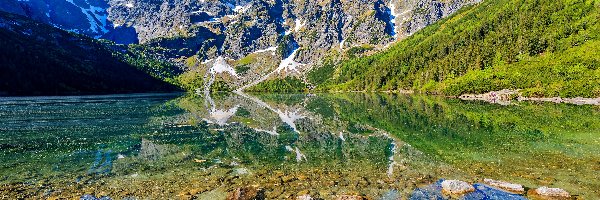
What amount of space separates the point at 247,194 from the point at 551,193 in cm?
1776

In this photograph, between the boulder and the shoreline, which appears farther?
the shoreline

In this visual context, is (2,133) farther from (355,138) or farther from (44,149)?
(355,138)

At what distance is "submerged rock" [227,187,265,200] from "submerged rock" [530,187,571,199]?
16.2m

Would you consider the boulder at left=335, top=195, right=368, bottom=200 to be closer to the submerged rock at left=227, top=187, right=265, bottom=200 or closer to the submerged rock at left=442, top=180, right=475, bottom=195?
the submerged rock at left=227, top=187, right=265, bottom=200

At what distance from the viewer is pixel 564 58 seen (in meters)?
148

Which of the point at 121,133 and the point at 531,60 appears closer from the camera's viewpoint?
the point at 121,133

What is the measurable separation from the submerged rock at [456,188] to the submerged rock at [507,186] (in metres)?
2.07

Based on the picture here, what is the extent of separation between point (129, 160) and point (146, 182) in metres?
9.46

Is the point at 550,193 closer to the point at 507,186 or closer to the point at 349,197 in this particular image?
the point at 507,186

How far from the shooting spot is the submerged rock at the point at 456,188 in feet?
73.9

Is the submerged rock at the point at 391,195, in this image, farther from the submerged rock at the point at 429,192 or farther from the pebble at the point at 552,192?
the pebble at the point at 552,192

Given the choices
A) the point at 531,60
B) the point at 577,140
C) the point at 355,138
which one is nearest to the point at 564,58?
the point at 531,60

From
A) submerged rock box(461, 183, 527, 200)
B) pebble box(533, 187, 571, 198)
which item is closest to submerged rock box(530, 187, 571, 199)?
pebble box(533, 187, 571, 198)

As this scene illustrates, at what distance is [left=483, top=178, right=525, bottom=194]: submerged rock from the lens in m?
22.9
